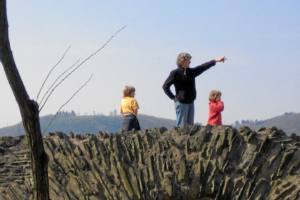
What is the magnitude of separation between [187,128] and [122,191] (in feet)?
4.86

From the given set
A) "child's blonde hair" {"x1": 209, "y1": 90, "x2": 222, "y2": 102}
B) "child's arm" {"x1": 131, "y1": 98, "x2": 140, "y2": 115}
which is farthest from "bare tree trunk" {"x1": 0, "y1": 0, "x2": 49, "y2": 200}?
"child's blonde hair" {"x1": 209, "y1": 90, "x2": 222, "y2": 102}

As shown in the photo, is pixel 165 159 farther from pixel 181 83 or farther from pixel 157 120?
pixel 157 120

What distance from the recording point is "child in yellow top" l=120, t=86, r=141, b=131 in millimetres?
8891

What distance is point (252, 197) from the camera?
5422 millimetres

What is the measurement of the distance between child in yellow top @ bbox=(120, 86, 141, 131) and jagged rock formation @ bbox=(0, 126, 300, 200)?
1858 millimetres

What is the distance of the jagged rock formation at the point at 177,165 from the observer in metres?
5.44

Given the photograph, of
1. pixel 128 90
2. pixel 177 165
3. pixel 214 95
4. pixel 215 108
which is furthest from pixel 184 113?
pixel 177 165

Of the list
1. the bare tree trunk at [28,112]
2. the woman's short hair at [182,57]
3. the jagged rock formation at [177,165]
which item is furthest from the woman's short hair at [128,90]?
the bare tree trunk at [28,112]

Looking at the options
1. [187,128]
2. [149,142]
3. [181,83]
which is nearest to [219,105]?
[181,83]

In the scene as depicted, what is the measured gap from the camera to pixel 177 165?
5.86 m

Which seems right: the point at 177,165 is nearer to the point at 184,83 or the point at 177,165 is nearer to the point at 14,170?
the point at 184,83

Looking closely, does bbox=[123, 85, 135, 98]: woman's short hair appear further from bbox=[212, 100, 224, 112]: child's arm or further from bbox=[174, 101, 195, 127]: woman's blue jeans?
bbox=[212, 100, 224, 112]: child's arm

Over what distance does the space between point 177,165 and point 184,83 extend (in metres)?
2.76

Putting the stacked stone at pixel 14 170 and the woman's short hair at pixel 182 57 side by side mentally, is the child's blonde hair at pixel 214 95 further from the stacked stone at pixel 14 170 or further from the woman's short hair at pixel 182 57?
the stacked stone at pixel 14 170
